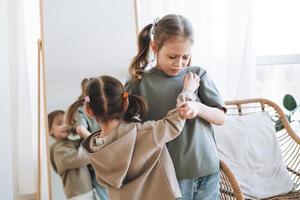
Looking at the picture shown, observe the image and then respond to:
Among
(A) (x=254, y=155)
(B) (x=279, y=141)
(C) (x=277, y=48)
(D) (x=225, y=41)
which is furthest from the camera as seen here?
(C) (x=277, y=48)

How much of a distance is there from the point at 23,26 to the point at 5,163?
2.37ft

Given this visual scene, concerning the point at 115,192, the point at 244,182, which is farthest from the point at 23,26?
the point at 244,182

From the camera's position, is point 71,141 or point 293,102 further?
point 293,102

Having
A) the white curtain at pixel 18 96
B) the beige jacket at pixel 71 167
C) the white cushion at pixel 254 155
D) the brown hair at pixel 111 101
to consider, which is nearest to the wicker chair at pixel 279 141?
the white cushion at pixel 254 155

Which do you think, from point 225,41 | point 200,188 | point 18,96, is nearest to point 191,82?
point 200,188

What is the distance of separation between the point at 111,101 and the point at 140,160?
0.22 metres

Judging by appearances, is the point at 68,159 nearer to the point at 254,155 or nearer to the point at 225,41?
the point at 254,155

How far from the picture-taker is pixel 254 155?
68.7 inches

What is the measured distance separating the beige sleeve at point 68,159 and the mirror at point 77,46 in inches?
1.8

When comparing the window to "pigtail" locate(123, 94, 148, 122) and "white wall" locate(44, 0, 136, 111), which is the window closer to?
"white wall" locate(44, 0, 136, 111)

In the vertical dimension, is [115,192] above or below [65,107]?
below

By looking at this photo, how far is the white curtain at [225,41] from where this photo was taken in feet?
6.47

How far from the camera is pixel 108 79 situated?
49.4 inches

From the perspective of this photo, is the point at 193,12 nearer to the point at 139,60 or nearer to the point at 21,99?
the point at 139,60
